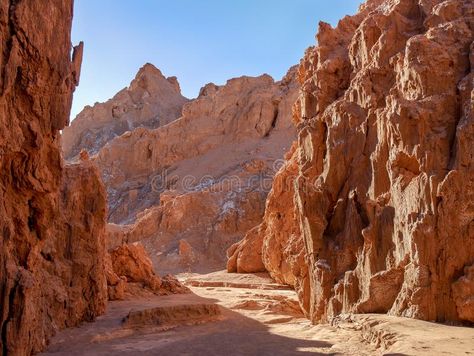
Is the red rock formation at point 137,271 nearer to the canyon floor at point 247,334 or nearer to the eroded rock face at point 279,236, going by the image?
the canyon floor at point 247,334

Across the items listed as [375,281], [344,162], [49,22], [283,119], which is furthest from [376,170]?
[283,119]

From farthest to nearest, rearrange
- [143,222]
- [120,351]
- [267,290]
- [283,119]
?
[283,119] → [143,222] → [267,290] → [120,351]

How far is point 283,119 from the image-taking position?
5384 cm

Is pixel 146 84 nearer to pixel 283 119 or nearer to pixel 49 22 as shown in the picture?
pixel 283 119

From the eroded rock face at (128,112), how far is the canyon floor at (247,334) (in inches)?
2144

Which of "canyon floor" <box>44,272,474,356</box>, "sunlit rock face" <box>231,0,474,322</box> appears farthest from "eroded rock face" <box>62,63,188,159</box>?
"sunlit rock face" <box>231,0,474,322</box>

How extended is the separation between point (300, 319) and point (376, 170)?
647 centimetres

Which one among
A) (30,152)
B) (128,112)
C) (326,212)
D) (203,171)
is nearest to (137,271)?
(326,212)

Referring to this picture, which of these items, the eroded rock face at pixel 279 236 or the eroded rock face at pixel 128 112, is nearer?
the eroded rock face at pixel 279 236

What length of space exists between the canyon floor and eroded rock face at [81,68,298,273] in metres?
21.2

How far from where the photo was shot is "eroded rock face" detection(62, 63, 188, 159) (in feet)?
233

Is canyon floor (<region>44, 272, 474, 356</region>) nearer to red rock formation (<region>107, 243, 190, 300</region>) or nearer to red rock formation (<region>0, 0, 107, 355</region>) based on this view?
red rock formation (<region>0, 0, 107, 355</region>)

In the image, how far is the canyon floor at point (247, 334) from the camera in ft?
29.3

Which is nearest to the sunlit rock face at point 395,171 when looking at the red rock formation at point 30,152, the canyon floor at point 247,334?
the canyon floor at point 247,334
